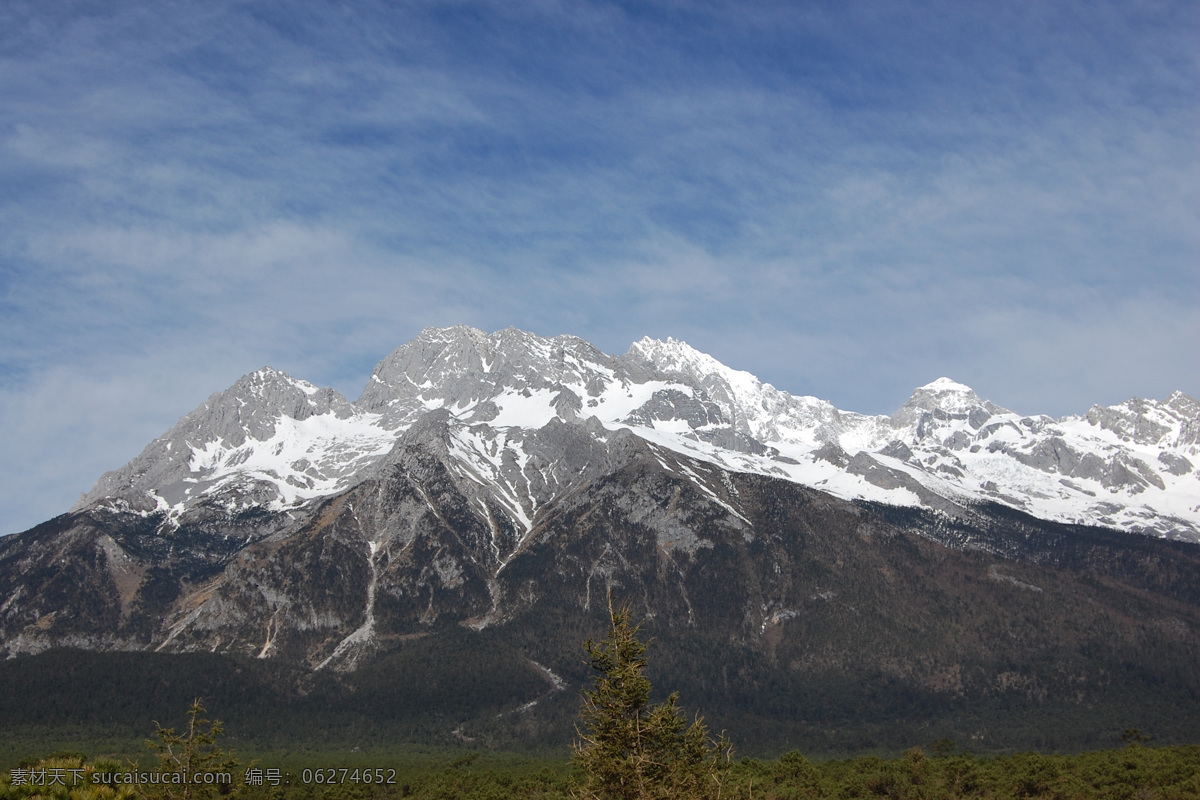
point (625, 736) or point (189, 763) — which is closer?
point (625, 736)

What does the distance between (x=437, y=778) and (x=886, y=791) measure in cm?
7858

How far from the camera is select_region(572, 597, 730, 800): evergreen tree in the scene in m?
60.1

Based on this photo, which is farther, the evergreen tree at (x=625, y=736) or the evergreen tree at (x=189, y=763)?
the evergreen tree at (x=189, y=763)

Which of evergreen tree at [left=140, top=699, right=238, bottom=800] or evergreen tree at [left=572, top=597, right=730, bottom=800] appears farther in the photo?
evergreen tree at [left=140, top=699, right=238, bottom=800]

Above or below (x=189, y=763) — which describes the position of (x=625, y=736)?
above

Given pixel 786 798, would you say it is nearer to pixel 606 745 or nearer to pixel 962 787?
pixel 962 787

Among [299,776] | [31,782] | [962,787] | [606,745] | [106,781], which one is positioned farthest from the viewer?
[299,776]

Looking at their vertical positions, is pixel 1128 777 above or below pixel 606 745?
below

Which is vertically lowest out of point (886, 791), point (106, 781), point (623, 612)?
point (886, 791)

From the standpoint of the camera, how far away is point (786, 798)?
481 feet

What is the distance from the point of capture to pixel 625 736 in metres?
61.2

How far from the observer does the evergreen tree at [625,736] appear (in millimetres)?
60125

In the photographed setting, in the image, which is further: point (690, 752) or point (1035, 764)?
point (1035, 764)

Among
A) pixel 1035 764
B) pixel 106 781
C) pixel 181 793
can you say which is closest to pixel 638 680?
pixel 106 781
